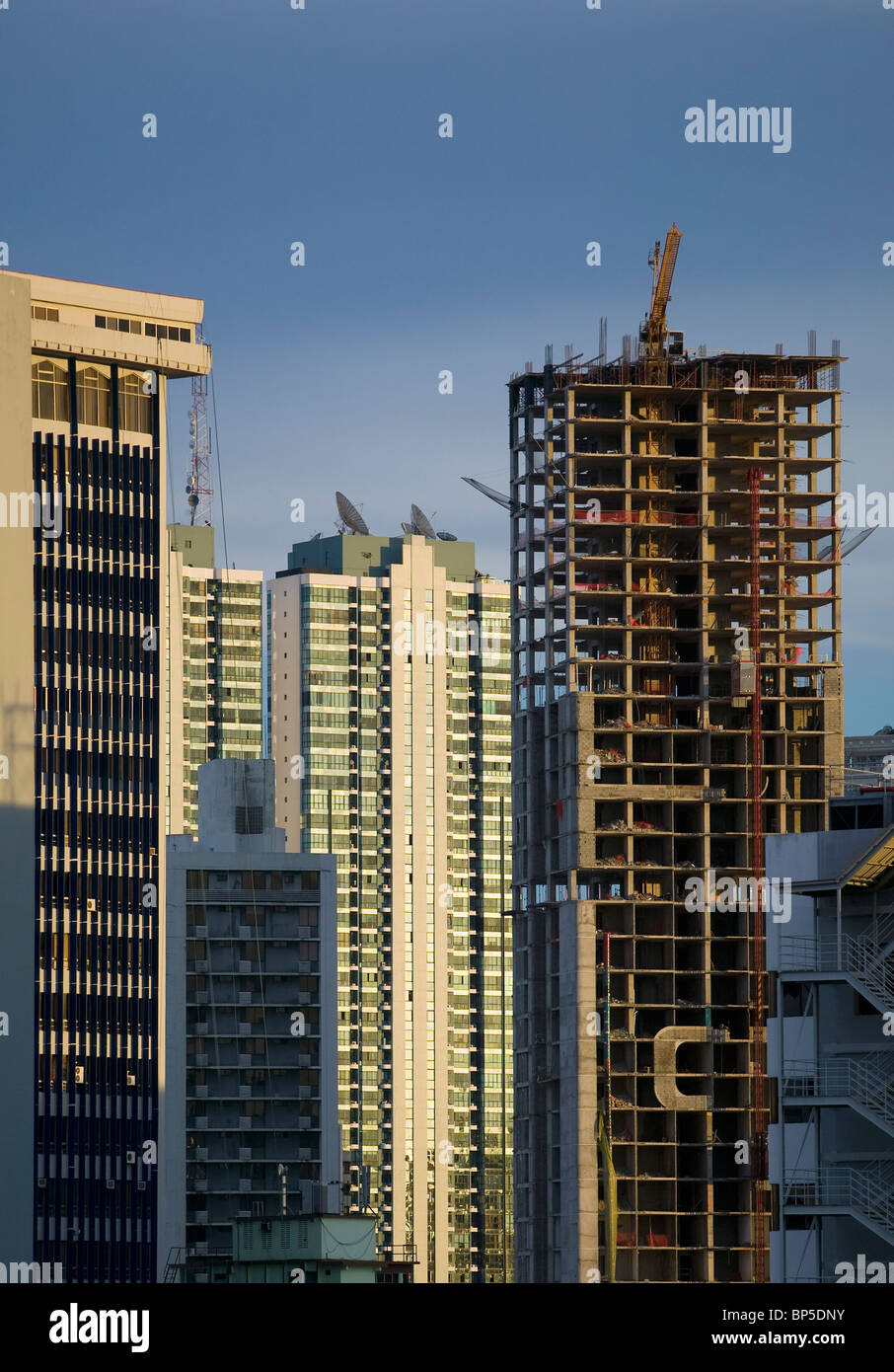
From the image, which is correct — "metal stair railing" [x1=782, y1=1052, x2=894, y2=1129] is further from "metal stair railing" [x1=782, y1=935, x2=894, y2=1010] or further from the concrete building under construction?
the concrete building under construction

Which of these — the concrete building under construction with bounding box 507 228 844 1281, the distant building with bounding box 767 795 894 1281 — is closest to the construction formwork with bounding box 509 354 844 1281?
the concrete building under construction with bounding box 507 228 844 1281

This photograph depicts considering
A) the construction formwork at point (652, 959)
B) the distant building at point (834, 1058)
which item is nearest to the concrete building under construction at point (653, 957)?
the construction formwork at point (652, 959)

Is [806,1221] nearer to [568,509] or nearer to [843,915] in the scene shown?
[843,915]

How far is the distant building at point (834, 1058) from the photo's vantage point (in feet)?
341

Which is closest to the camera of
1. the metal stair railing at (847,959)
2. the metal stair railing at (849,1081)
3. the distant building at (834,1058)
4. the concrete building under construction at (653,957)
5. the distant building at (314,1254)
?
the metal stair railing at (847,959)

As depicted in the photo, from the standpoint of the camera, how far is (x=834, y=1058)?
352 feet

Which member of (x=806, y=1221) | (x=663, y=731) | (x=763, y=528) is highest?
(x=763, y=528)

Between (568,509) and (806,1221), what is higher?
(568,509)

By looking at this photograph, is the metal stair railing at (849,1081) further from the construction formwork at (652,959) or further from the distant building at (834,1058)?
the construction formwork at (652,959)

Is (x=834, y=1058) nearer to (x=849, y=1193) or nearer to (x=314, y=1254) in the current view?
(x=849, y=1193)
